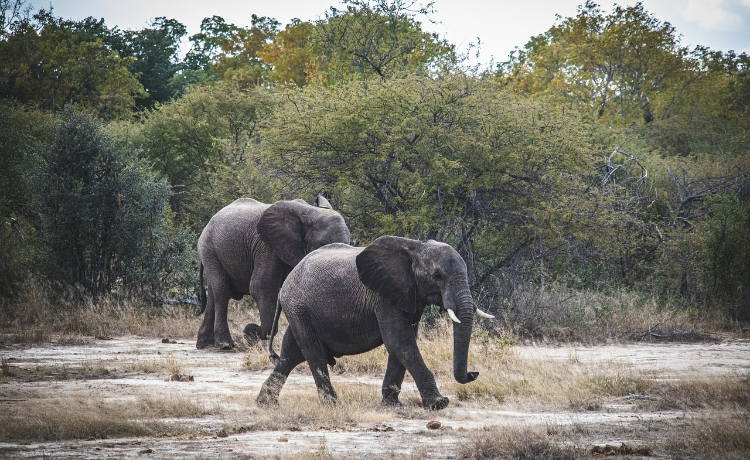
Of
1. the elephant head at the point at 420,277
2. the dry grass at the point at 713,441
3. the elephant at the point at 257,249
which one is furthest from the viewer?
the elephant at the point at 257,249

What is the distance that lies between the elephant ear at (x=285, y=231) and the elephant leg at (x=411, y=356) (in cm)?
483

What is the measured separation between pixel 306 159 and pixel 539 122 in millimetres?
5269

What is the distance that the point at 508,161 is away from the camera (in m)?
18.2

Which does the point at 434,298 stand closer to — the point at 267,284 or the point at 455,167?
the point at 267,284

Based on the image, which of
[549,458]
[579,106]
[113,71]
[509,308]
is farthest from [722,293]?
[113,71]

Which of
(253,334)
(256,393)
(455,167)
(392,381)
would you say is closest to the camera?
(392,381)

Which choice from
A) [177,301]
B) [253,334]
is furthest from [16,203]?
[253,334]

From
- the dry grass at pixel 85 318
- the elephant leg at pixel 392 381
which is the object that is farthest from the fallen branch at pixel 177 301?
the elephant leg at pixel 392 381

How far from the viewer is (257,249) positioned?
49.1 feet

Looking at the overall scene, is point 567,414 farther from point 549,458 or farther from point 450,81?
point 450,81

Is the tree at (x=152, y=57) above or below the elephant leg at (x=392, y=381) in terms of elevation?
above

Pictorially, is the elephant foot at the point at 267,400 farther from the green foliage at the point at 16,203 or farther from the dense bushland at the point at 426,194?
the green foliage at the point at 16,203

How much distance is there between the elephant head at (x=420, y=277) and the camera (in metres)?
9.18

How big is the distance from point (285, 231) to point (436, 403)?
5515mm
